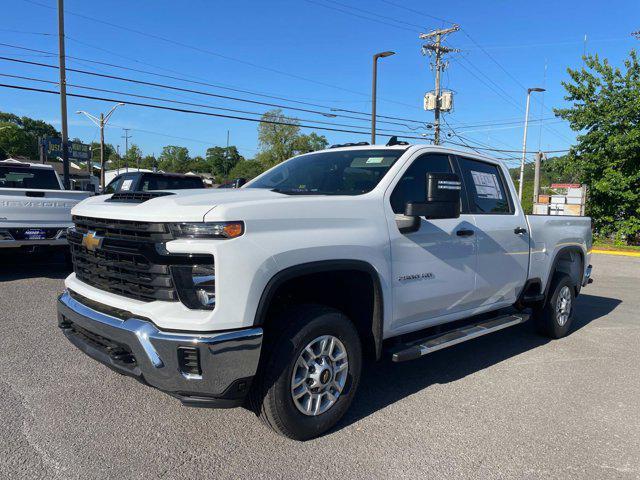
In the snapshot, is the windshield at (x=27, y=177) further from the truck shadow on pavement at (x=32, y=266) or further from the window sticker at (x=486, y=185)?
the window sticker at (x=486, y=185)

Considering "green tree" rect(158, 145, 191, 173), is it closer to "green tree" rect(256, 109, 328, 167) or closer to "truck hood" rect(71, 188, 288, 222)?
"green tree" rect(256, 109, 328, 167)

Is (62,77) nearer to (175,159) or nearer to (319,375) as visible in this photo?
(319,375)

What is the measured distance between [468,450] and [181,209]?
230 centimetres

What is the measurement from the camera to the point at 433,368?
460 centimetres

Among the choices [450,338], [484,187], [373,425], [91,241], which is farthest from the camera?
[484,187]

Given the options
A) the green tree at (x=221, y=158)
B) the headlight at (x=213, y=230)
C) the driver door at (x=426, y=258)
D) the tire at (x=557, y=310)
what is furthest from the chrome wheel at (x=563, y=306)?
the green tree at (x=221, y=158)

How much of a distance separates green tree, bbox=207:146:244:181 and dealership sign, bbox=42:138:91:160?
73405 millimetres

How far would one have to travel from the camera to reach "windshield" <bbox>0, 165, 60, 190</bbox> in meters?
8.75

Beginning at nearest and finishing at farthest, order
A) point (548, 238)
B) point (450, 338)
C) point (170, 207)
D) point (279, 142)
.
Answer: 1. point (170, 207)
2. point (450, 338)
3. point (548, 238)
4. point (279, 142)

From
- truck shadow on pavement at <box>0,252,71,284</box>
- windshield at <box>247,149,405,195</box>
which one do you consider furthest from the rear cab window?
windshield at <box>247,149,405,195</box>

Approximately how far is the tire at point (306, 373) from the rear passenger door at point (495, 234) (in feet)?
5.41

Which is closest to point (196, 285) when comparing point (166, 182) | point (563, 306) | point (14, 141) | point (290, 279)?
point (290, 279)

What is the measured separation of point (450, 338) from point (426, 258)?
2.49 ft

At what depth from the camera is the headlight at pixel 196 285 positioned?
266 cm
